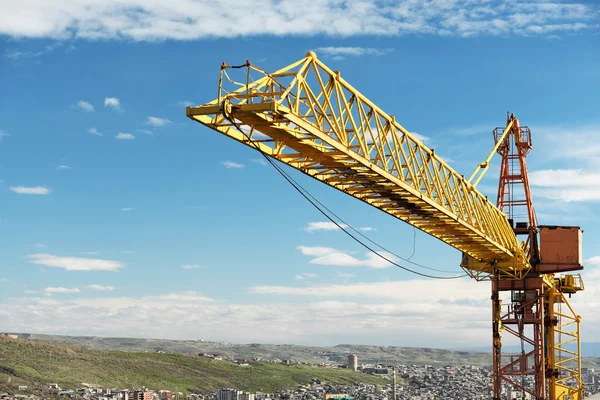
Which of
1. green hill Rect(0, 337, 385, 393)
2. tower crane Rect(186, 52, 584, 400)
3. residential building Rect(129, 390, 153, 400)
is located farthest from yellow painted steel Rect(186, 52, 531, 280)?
green hill Rect(0, 337, 385, 393)

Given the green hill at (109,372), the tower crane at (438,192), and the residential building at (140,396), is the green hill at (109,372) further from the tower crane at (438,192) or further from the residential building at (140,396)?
the tower crane at (438,192)

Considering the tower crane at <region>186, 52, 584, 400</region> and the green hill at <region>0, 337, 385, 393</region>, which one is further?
the green hill at <region>0, 337, 385, 393</region>

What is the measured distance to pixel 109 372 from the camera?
173625 millimetres

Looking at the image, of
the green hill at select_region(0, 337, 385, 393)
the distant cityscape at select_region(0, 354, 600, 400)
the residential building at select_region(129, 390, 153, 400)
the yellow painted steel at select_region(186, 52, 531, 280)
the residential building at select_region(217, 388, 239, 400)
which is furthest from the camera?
the green hill at select_region(0, 337, 385, 393)

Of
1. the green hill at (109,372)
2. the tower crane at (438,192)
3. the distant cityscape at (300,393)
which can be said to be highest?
the tower crane at (438,192)

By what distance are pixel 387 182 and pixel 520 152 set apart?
93.9 feet

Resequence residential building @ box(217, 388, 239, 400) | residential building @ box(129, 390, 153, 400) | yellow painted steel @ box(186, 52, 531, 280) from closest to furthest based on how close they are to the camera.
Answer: yellow painted steel @ box(186, 52, 531, 280)
residential building @ box(129, 390, 153, 400)
residential building @ box(217, 388, 239, 400)

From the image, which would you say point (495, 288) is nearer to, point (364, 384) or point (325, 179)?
point (325, 179)

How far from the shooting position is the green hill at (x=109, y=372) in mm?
155625

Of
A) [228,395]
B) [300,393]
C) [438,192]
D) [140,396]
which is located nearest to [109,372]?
[228,395]

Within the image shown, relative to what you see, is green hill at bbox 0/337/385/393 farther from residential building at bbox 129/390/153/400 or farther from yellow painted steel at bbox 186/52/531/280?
yellow painted steel at bbox 186/52/531/280

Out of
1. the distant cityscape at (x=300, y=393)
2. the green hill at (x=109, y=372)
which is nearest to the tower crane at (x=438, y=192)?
the distant cityscape at (x=300, y=393)

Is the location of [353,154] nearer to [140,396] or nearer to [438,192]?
[438,192]

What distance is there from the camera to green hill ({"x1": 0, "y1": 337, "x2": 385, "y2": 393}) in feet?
511
